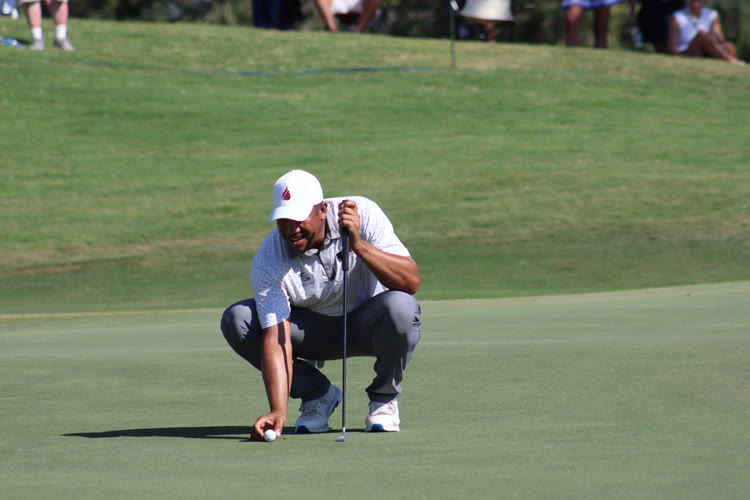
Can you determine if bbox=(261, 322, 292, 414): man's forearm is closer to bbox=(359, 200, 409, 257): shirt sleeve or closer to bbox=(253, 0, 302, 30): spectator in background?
bbox=(359, 200, 409, 257): shirt sleeve

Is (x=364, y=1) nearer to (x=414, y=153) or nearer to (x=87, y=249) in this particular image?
(x=414, y=153)

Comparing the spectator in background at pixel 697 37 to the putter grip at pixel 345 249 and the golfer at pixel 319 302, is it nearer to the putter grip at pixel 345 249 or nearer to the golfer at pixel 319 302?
the golfer at pixel 319 302

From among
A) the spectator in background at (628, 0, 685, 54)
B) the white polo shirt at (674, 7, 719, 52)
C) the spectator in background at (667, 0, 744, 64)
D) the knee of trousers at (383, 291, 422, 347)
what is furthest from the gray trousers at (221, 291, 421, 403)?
the spectator in background at (667, 0, 744, 64)

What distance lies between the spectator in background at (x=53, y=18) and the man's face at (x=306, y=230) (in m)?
21.1

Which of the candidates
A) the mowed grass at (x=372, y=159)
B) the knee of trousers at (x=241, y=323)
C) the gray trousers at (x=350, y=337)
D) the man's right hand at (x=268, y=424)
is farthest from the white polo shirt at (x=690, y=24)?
the man's right hand at (x=268, y=424)

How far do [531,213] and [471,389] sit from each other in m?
13.9

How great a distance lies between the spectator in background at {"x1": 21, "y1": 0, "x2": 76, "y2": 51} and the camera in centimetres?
2649

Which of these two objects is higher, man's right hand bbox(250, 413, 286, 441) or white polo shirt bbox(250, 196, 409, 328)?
white polo shirt bbox(250, 196, 409, 328)

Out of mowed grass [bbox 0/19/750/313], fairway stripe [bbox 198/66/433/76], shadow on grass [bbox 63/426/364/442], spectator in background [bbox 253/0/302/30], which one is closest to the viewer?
shadow on grass [bbox 63/426/364/442]

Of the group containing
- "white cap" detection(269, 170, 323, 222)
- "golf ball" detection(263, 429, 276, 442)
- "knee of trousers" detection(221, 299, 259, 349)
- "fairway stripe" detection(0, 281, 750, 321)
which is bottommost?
"fairway stripe" detection(0, 281, 750, 321)

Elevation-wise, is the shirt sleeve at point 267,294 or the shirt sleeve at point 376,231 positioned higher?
the shirt sleeve at point 376,231

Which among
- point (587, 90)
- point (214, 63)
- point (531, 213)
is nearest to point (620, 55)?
point (587, 90)

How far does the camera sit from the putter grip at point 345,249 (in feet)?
19.1

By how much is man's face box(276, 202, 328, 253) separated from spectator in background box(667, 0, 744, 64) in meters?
26.1
